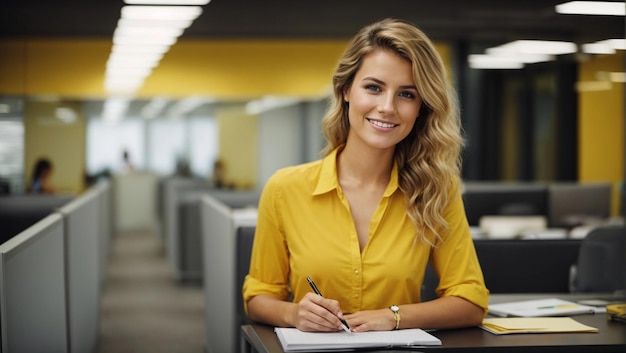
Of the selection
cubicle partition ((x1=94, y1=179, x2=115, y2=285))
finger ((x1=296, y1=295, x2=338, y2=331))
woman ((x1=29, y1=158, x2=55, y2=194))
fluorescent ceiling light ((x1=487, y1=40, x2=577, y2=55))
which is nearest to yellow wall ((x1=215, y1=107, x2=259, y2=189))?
cubicle partition ((x1=94, y1=179, x2=115, y2=285))

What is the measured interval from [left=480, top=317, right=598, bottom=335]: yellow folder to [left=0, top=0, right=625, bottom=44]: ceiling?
5902 millimetres

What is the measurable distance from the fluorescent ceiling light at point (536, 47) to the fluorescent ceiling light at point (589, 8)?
72.9 inches

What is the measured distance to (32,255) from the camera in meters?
3.15

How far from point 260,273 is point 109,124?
12.2 metres

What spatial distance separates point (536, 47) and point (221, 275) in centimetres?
726

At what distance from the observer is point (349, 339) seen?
86.7 inches

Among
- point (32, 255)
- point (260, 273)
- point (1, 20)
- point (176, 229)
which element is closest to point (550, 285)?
point (260, 273)

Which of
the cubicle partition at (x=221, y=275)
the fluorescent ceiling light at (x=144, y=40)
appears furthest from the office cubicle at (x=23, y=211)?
the fluorescent ceiling light at (x=144, y=40)

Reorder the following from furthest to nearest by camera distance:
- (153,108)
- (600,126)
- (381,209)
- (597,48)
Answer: (153,108) < (600,126) < (597,48) < (381,209)

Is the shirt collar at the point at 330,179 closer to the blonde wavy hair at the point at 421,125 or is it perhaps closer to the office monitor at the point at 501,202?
the blonde wavy hair at the point at 421,125

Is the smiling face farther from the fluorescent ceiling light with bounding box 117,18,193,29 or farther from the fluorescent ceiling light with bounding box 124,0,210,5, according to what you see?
the fluorescent ceiling light with bounding box 117,18,193,29

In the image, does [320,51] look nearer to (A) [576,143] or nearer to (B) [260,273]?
(A) [576,143]

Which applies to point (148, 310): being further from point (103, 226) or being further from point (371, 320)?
point (371, 320)

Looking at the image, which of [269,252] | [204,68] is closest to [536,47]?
[204,68]
